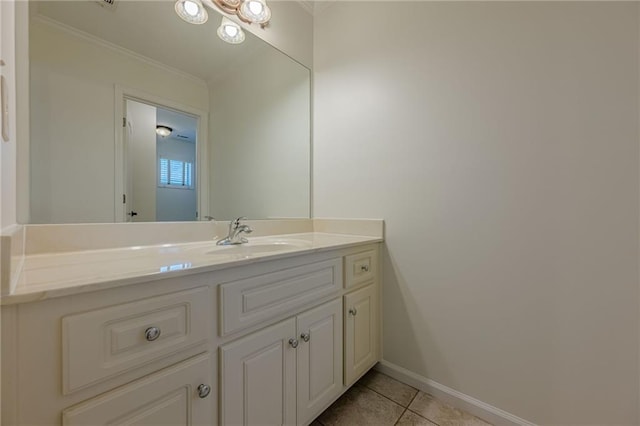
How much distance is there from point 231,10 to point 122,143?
93cm

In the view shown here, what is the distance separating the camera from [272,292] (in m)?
0.91

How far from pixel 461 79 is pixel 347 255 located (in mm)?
1007

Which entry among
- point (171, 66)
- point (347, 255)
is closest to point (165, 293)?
point (347, 255)

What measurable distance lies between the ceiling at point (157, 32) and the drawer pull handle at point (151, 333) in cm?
113

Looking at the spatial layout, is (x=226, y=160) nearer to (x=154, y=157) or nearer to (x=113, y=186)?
(x=154, y=157)

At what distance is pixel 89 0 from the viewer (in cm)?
98

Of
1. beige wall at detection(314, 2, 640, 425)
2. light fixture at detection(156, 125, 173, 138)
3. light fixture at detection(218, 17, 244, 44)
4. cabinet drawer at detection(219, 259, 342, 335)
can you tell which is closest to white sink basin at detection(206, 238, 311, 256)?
cabinet drawer at detection(219, 259, 342, 335)

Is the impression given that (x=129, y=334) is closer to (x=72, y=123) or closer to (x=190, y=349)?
(x=190, y=349)

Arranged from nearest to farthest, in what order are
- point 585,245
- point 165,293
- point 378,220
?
point 165,293 < point 585,245 < point 378,220

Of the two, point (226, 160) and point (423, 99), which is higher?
point (423, 99)

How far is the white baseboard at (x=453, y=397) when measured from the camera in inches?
44.5

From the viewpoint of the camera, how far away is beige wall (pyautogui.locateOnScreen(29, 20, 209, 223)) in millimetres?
887

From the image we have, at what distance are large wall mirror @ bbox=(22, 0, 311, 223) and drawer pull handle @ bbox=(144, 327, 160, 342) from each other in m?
0.63

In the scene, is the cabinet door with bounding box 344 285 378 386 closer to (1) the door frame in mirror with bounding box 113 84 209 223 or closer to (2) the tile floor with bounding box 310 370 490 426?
(2) the tile floor with bounding box 310 370 490 426
